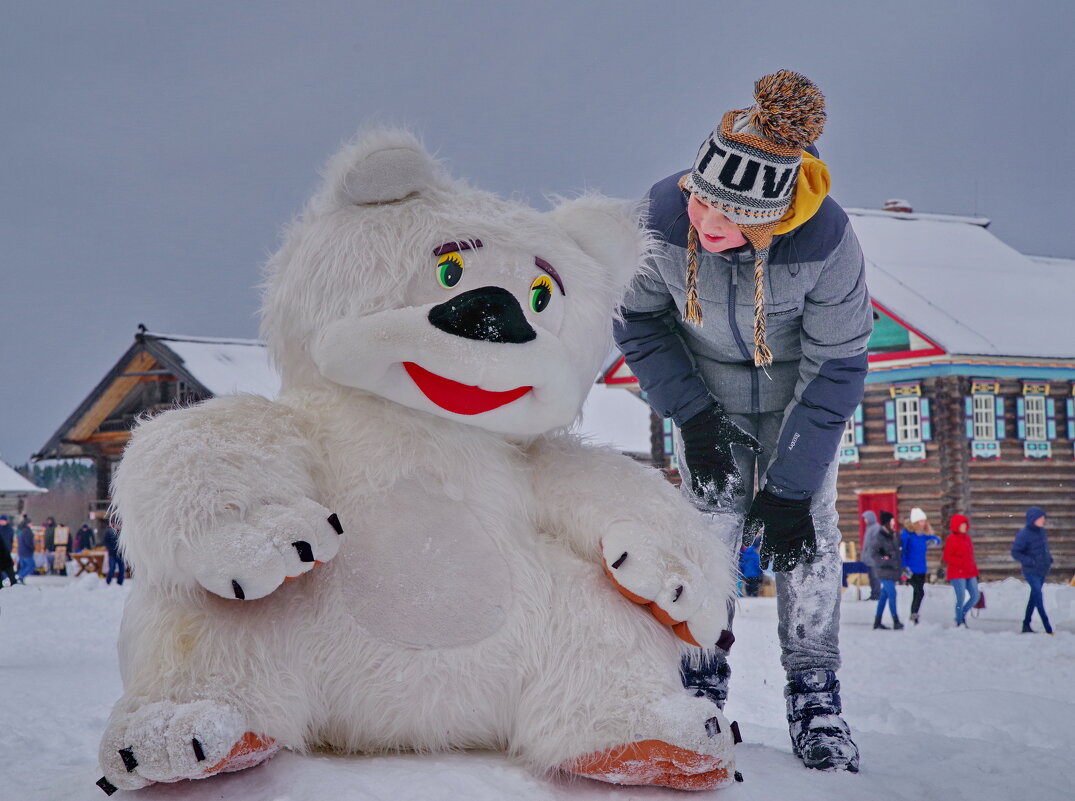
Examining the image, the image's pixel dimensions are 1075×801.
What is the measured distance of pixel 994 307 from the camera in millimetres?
14898

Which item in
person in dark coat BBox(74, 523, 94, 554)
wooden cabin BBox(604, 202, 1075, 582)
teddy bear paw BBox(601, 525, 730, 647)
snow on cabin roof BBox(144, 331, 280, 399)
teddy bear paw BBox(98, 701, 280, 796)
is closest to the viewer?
teddy bear paw BBox(98, 701, 280, 796)

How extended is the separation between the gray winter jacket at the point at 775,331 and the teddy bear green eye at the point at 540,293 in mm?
475

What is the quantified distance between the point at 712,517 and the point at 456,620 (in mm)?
1150

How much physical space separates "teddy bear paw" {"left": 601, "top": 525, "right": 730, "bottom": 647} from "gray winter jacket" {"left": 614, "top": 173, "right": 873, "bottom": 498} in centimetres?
71

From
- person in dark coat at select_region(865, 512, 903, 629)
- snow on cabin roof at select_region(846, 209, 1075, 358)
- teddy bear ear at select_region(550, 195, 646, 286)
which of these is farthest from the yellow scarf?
snow on cabin roof at select_region(846, 209, 1075, 358)

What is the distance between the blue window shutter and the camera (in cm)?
1488

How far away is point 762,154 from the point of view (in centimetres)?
225

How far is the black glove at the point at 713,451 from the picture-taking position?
260 cm

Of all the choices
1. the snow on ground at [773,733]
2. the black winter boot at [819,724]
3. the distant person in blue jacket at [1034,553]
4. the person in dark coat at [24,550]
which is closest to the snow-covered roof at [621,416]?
the distant person in blue jacket at [1034,553]

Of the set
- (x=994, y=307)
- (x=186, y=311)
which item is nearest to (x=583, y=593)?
(x=994, y=307)

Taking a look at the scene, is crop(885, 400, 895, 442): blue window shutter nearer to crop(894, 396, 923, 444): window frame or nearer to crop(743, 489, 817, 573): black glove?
crop(894, 396, 923, 444): window frame

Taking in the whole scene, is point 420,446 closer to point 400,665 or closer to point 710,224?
point 400,665

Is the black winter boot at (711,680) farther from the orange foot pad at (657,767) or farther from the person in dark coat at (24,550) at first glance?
the person in dark coat at (24,550)

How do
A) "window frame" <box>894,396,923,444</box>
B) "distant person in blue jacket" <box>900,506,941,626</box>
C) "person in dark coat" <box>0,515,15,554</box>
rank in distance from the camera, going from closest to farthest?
"person in dark coat" <box>0,515,15,554</box>, "distant person in blue jacket" <box>900,506,941,626</box>, "window frame" <box>894,396,923,444</box>
